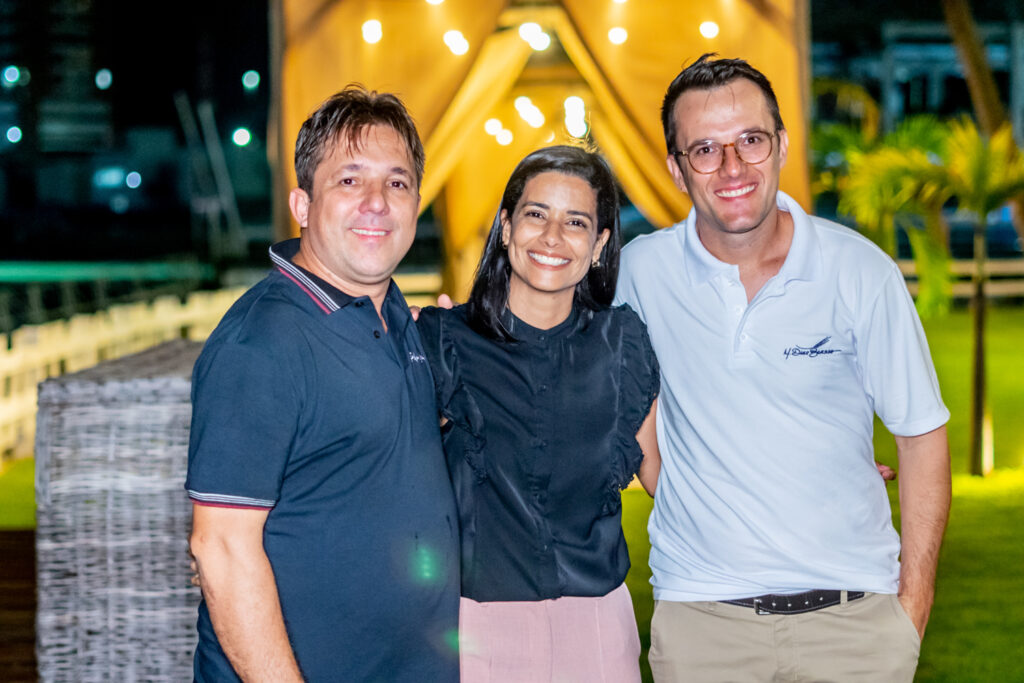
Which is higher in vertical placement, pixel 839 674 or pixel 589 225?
pixel 589 225

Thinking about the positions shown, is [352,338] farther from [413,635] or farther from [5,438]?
[5,438]

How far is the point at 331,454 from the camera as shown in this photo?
1.65 m

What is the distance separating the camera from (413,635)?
69.3 inches

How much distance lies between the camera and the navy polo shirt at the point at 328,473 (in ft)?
5.08

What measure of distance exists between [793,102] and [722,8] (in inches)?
23.9

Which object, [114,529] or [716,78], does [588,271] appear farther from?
[114,529]

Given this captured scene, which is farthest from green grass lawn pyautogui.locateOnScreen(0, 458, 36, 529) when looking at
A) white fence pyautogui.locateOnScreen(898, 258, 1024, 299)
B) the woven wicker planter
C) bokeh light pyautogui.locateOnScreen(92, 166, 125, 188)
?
bokeh light pyautogui.locateOnScreen(92, 166, 125, 188)

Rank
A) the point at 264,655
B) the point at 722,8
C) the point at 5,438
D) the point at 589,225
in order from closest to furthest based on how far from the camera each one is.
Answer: the point at 264,655 < the point at 589,225 < the point at 722,8 < the point at 5,438

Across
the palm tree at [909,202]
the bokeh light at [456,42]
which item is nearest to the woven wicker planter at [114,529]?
the bokeh light at [456,42]

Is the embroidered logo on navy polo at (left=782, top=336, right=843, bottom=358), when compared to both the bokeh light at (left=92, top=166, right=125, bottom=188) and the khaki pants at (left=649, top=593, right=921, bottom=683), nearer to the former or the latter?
the khaki pants at (left=649, top=593, right=921, bottom=683)

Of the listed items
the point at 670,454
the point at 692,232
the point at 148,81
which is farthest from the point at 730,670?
the point at 148,81

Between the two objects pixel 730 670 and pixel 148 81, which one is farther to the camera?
pixel 148 81

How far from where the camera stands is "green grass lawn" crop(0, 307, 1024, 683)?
3877 millimetres

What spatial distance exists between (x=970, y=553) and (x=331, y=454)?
4404mm
